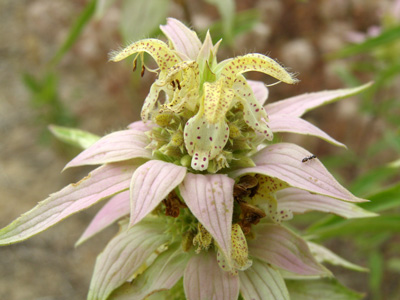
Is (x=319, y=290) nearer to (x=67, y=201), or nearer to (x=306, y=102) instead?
(x=306, y=102)

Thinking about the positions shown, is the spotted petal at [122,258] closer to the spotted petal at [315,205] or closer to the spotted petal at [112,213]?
the spotted petal at [112,213]

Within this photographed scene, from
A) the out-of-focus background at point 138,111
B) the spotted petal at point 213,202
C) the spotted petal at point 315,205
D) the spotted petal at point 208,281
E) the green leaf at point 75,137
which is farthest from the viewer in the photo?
the out-of-focus background at point 138,111

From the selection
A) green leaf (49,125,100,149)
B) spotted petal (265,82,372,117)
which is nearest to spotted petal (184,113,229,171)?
spotted petal (265,82,372,117)

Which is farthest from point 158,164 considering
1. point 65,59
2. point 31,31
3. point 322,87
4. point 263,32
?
point 31,31

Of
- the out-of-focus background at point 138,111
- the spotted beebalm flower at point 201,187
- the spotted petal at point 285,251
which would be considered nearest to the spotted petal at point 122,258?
the spotted beebalm flower at point 201,187

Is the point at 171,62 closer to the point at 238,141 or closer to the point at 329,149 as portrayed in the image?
the point at 238,141

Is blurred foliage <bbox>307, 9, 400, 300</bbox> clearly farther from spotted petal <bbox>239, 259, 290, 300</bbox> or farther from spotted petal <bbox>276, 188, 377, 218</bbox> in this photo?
spotted petal <bbox>239, 259, 290, 300</bbox>
